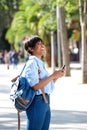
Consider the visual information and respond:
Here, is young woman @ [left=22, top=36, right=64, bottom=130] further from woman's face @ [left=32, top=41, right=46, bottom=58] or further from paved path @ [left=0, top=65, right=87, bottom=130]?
paved path @ [left=0, top=65, right=87, bottom=130]

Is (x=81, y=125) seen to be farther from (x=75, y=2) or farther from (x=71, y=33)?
(x=71, y=33)

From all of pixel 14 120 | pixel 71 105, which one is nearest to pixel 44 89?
pixel 14 120

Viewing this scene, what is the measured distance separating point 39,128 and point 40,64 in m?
0.67

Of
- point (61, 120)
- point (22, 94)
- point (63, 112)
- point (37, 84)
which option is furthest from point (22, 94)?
point (63, 112)

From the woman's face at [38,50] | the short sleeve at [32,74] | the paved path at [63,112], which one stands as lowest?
the paved path at [63,112]

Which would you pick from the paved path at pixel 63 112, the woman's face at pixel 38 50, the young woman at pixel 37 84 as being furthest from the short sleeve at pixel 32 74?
the paved path at pixel 63 112

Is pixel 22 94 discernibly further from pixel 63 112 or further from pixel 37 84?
pixel 63 112

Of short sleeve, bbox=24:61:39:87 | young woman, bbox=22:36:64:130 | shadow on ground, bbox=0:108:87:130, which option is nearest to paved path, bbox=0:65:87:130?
shadow on ground, bbox=0:108:87:130

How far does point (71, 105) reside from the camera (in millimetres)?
14172

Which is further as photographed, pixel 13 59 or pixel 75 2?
pixel 13 59

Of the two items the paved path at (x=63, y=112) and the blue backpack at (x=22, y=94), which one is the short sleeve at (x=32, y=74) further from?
the paved path at (x=63, y=112)

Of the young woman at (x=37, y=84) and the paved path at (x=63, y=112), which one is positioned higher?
the young woman at (x=37, y=84)

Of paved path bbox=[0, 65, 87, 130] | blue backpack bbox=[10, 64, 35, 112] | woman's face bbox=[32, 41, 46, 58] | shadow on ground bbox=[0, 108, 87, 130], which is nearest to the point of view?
blue backpack bbox=[10, 64, 35, 112]

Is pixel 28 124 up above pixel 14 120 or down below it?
above
